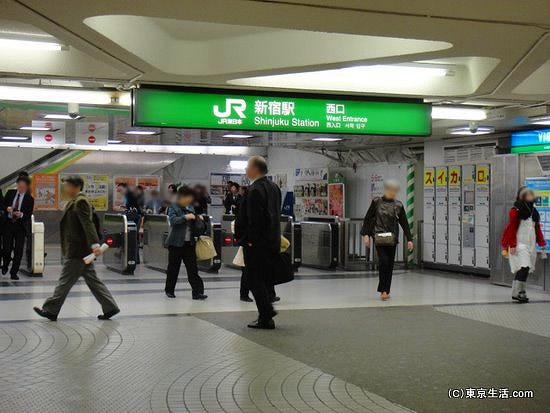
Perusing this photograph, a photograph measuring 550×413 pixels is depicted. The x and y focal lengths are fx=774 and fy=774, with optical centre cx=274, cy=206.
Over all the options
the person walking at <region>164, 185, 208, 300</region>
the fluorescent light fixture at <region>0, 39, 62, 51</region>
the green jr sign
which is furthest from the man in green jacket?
the person walking at <region>164, 185, 208, 300</region>

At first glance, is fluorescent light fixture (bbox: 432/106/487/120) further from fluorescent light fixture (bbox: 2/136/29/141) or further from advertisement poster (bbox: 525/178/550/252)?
fluorescent light fixture (bbox: 2/136/29/141)

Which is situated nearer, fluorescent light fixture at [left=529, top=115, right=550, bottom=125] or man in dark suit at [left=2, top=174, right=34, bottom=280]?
fluorescent light fixture at [left=529, top=115, right=550, bottom=125]

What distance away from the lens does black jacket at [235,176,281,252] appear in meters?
8.40

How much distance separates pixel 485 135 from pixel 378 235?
5.25 m

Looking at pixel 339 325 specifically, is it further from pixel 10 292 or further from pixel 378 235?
pixel 10 292

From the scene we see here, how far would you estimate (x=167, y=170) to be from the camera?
22.4 metres

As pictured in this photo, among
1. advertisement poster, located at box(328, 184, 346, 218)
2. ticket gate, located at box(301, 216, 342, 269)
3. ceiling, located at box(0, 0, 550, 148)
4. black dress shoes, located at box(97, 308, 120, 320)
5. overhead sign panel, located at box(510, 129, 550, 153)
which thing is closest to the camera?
ceiling, located at box(0, 0, 550, 148)

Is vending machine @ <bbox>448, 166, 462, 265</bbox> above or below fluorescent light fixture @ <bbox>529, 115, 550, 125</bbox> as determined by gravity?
below

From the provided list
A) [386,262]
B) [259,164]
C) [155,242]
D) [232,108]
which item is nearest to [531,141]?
[386,262]

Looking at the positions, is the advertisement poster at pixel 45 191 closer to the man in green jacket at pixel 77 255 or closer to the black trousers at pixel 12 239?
the black trousers at pixel 12 239

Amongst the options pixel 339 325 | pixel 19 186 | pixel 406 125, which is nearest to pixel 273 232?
pixel 339 325

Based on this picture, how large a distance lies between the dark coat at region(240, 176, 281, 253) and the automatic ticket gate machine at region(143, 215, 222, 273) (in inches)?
237

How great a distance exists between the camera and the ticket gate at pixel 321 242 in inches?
652

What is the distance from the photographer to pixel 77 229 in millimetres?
8812
